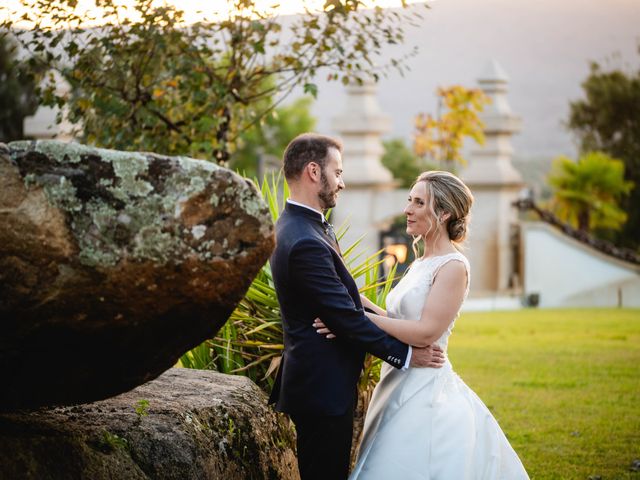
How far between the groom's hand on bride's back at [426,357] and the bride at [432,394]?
0.06 metres

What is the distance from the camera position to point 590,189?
101 ft

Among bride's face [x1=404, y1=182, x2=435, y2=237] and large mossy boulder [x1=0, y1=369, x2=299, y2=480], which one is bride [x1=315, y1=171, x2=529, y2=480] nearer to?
bride's face [x1=404, y1=182, x2=435, y2=237]

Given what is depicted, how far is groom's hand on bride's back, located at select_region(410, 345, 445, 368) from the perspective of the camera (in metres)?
5.09

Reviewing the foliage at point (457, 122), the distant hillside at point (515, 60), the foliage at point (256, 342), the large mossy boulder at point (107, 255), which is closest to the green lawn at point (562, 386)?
the foliage at point (256, 342)

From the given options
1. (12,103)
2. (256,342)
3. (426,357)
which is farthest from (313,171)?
(12,103)

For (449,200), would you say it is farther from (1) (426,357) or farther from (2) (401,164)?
(2) (401,164)

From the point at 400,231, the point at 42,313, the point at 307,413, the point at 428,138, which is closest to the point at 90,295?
the point at 42,313

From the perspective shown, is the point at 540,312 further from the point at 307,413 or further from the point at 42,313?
the point at 42,313

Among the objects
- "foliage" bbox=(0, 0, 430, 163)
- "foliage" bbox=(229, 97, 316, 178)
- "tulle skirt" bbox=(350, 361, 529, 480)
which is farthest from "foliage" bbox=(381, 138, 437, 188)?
"tulle skirt" bbox=(350, 361, 529, 480)

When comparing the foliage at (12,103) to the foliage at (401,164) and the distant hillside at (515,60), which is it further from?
the distant hillside at (515,60)

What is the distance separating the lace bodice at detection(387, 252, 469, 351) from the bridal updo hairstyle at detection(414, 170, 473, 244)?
173 mm

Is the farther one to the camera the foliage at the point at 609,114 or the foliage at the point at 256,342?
the foliage at the point at 609,114

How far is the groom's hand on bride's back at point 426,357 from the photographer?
509 cm

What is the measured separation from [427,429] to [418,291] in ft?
2.45
